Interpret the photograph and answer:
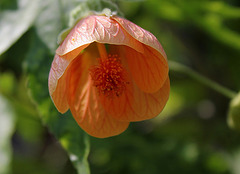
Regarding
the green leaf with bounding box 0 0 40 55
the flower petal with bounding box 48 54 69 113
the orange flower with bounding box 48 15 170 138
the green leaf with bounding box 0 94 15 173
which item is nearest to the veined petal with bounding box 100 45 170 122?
the orange flower with bounding box 48 15 170 138

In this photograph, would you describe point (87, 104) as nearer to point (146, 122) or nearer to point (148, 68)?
point (148, 68)

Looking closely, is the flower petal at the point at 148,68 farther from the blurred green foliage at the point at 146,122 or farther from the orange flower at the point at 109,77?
the blurred green foliage at the point at 146,122

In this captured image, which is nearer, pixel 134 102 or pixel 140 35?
pixel 140 35

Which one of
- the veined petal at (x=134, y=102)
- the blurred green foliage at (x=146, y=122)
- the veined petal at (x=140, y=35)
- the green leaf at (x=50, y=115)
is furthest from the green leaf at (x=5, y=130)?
the veined petal at (x=140, y=35)

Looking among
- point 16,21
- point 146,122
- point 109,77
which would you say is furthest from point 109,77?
point 146,122

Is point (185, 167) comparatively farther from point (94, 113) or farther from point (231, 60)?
point (94, 113)

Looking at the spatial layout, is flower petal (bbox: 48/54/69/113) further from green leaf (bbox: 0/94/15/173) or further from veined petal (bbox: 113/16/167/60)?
green leaf (bbox: 0/94/15/173)
